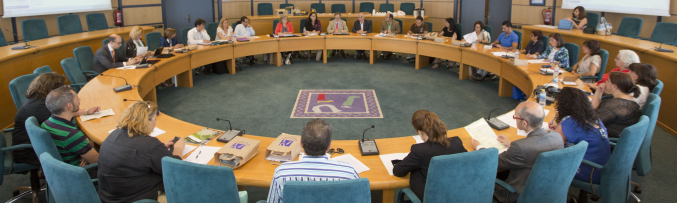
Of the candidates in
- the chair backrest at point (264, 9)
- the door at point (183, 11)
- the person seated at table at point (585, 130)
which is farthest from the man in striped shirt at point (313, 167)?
the door at point (183, 11)

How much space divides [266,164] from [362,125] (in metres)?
2.59

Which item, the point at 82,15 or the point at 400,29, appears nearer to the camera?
the point at 82,15

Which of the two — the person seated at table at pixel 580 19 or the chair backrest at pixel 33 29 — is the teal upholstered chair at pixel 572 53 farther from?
the chair backrest at pixel 33 29

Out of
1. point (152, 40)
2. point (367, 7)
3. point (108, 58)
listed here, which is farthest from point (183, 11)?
point (108, 58)

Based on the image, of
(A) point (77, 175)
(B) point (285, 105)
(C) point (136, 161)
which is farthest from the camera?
(B) point (285, 105)

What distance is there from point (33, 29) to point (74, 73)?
9.50 ft

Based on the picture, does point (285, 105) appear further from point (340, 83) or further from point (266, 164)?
point (266, 164)

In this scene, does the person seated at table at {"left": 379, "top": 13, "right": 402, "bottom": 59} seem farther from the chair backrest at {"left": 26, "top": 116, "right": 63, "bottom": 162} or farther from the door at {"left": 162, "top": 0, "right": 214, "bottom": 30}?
the chair backrest at {"left": 26, "top": 116, "right": 63, "bottom": 162}

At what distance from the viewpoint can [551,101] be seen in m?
4.07

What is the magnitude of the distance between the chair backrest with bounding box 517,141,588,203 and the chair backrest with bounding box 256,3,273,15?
9820 mm

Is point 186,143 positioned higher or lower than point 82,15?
lower

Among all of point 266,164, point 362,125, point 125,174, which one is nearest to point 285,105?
point 362,125

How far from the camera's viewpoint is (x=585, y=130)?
9.51 feet

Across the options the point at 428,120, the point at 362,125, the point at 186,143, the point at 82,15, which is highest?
the point at 82,15
